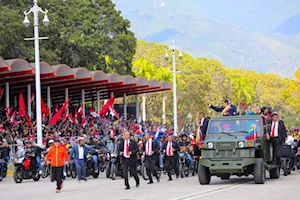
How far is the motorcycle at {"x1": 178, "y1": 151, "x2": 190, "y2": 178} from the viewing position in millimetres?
28617

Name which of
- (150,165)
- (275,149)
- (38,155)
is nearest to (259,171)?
(275,149)

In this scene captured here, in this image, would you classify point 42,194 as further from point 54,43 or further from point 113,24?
point 113,24

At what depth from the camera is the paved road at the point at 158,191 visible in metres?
18.7

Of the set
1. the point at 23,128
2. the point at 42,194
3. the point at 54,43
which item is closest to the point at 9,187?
the point at 42,194

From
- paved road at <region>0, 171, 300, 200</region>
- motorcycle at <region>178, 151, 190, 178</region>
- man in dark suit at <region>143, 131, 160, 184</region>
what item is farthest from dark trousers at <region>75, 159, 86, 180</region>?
motorcycle at <region>178, 151, 190, 178</region>

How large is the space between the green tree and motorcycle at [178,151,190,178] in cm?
2747

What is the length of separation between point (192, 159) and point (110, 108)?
22.7 metres

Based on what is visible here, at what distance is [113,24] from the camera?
67188 mm

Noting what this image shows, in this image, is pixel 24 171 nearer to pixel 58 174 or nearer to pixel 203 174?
pixel 58 174

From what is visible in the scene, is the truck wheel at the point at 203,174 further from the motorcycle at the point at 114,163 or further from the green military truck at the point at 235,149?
the motorcycle at the point at 114,163

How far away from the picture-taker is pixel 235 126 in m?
23.5

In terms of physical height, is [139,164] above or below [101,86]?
below

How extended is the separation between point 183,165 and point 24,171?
6.03 meters

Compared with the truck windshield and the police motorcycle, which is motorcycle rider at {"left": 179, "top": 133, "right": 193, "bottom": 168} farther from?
the truck windshield
